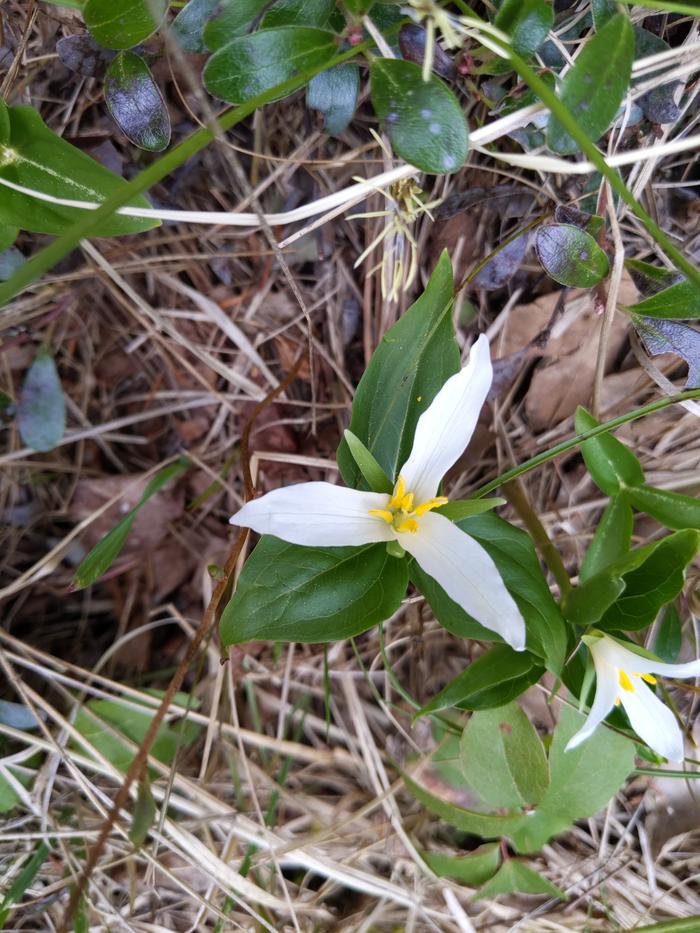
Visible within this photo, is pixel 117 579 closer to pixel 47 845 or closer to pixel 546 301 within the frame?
pixel 47 845

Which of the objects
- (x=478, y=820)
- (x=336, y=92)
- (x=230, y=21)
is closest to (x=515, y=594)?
(x=478, y=820)

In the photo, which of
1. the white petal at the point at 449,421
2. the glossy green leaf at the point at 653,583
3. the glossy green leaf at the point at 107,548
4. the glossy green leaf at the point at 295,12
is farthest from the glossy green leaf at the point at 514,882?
the glossy green leaf at the point at 295,12

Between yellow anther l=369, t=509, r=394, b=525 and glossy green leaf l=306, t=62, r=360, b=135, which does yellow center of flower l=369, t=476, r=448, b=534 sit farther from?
glossy green leaf l=306, t=62, r=360, b=135

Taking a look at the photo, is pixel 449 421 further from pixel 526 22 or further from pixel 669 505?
pixel 526 22

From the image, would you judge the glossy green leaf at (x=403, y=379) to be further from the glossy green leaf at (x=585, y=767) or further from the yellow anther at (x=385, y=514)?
the glossy green leaf at (x=585, y=767)

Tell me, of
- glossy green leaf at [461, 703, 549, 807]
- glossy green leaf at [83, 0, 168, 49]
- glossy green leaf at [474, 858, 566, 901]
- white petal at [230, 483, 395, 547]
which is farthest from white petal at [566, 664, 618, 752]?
glossy green leaf at [83, 0, 168, 49]

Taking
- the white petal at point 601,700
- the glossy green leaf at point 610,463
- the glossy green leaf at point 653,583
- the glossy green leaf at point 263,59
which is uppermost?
the glossy green leaf at point 263,59
